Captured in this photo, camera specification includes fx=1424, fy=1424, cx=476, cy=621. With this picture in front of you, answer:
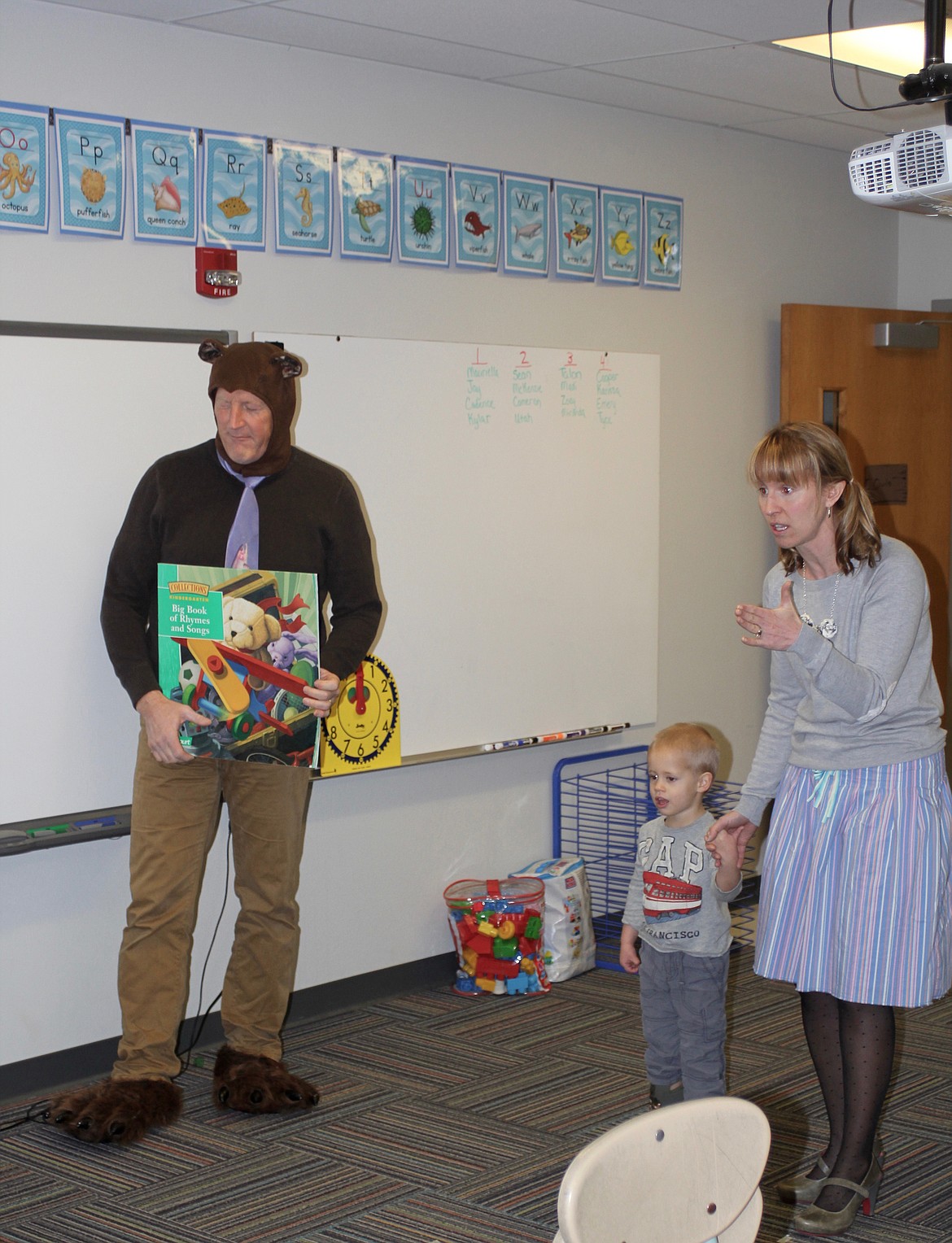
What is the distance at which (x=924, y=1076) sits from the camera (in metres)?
3.53

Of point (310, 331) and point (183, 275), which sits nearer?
point (183, 275)

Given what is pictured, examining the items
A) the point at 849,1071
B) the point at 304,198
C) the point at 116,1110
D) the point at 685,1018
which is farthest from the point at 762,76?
the point at 116,1110

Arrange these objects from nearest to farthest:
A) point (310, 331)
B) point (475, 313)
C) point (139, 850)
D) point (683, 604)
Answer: point (139, 850) → point (310, 331) → point (475, 313) → point (683, 604)

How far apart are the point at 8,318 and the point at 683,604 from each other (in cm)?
250

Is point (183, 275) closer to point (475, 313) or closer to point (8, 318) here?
point (8, 318)

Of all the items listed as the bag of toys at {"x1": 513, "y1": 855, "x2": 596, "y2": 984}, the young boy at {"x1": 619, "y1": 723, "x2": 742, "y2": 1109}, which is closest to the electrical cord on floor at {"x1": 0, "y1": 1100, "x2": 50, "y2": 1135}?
the young boy at {"x1": 619, "y1": 723, "x2": 742, "y2": 1109}

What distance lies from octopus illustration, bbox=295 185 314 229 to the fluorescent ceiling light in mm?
1275

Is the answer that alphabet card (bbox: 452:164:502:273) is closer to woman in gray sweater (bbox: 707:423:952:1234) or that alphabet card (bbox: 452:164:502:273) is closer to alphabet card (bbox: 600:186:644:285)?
alphabet card (bbox: 600:186:644:285)

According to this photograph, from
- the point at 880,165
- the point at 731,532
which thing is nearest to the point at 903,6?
the point at 880,165

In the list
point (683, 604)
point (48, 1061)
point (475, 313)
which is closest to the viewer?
point (48, 1061)

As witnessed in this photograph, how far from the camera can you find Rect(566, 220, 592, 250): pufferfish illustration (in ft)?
14.5

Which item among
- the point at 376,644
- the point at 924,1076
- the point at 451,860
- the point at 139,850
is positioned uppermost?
the point at 376,644

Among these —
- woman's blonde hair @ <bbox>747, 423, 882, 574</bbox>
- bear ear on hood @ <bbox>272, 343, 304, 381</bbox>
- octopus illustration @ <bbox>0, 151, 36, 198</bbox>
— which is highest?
octopus illustration @ <bbox>0, 151, 36, 198</bbox>

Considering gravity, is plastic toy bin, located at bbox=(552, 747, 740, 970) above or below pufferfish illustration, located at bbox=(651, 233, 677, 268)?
below
